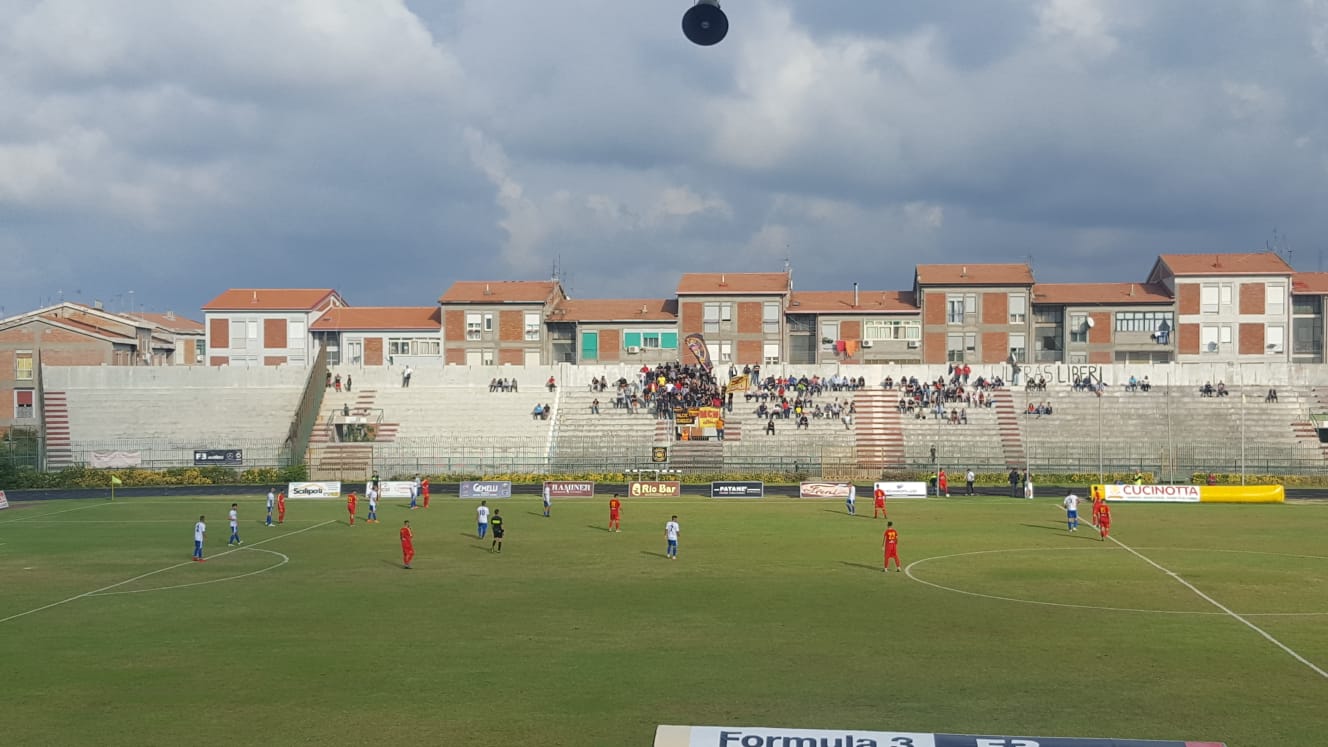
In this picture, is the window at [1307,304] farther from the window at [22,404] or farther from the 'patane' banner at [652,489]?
the window at [22,404]

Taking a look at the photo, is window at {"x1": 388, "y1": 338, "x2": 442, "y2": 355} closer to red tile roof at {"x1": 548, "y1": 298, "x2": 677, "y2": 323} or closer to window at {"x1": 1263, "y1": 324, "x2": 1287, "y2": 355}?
red tile roof at {"x1": 548, "y1": 298, "x2": 677, "y2": 323}

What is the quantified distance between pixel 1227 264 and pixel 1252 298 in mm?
3830

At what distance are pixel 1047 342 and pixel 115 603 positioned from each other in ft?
295

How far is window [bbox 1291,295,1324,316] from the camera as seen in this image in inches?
4163

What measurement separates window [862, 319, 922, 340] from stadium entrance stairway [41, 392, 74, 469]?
67.7 meters

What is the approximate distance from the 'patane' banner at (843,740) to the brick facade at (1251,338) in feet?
330

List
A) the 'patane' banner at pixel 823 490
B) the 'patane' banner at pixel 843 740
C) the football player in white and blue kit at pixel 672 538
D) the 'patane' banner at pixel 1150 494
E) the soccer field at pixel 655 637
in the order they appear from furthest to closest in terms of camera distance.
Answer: the 'patane' banner at pixel 823 490 < the 'patane' banner at pixel 1150 494 < the football player in white and blue kit at pixel 672 538 < the soccer field at pixel 655 637 < the 'patane' banner at pixel 843 740

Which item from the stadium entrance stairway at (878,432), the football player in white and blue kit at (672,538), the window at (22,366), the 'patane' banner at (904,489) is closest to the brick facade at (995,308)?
the stadium entrance stairway at (878,432)

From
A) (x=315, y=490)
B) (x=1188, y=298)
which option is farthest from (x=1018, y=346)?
(x=315, y=490)

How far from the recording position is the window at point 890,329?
107000mm

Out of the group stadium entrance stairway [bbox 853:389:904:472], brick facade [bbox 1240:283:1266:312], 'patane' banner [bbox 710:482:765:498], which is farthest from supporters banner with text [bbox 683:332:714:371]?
brick facade [bbox 1240:283:1266:312]

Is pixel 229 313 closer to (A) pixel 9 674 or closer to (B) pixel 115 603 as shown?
(B) pixel 115 603

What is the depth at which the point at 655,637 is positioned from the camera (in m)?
28.0

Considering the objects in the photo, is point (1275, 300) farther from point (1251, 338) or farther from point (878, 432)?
point (878, 432)
